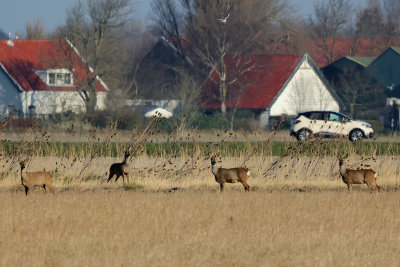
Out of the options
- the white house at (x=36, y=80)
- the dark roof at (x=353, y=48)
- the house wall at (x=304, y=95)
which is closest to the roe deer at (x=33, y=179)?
the house wall at (x=304, y=95)

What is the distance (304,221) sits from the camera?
13906 millimetres

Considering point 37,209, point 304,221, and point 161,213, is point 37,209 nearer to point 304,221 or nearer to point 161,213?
point 161,213

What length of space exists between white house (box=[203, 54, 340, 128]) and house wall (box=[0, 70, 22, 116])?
1454cm

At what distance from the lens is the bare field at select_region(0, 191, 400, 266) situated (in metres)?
10.6

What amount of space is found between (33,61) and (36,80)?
6.94 feet

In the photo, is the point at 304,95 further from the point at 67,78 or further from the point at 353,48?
the point at 353,48

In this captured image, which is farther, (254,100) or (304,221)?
(254,100)

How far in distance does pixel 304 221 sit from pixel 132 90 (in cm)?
5233

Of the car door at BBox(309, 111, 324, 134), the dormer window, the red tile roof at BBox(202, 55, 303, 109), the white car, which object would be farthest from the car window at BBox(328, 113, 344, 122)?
the dormer window

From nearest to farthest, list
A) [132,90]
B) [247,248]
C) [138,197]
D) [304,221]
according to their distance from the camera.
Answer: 1. [247,248]
2. [304,221]
3. [138,197]
4. [132,90]

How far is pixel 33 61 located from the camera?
6731 centimetres

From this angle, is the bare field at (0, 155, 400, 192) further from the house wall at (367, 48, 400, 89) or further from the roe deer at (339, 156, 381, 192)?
the house wall at (367, 48, 400, 89)

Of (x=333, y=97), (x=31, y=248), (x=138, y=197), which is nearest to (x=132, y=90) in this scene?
(x=333, y=97)

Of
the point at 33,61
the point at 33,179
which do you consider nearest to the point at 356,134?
the point at 33,179
